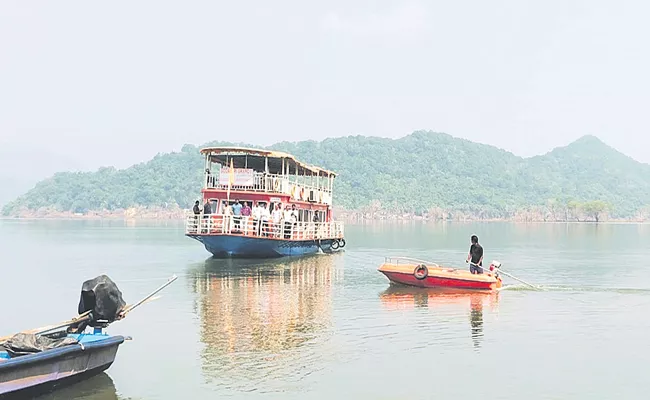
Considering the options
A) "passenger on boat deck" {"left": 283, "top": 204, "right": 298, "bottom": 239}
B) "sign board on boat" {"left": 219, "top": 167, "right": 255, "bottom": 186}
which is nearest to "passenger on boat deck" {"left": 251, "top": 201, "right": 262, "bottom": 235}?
"sign board on boat" {"left": 219, "top": 167, "right": 255, "bottom": 186}

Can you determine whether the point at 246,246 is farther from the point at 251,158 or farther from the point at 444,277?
the point at 444,277

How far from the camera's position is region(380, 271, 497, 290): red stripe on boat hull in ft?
76.4

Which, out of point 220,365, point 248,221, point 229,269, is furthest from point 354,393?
point 248,221

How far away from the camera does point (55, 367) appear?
11.6 metres

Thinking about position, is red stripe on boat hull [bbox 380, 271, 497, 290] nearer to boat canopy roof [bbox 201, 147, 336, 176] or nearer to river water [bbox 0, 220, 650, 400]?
river water [bbox 0, 220, 650, 400]

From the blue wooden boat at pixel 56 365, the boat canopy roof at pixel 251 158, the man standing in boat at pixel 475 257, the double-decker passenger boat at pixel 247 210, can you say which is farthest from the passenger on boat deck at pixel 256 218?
the blue wooden boat at pixel 56 365

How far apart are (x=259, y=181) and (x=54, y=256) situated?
13870mm

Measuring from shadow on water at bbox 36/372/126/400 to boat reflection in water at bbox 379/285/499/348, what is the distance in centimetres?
930

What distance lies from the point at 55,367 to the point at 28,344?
22.9 inches

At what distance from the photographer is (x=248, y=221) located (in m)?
33.1

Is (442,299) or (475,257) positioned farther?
(475,257)

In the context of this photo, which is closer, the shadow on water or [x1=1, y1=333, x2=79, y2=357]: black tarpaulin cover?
[x1=1, y1=333, x2=79, y2=357]: black tarpaulin cover

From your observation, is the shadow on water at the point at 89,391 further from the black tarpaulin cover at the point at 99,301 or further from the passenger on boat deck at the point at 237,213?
the passenger on boat deck at the point at 237,213

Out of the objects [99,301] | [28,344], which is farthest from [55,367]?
[99,301]
